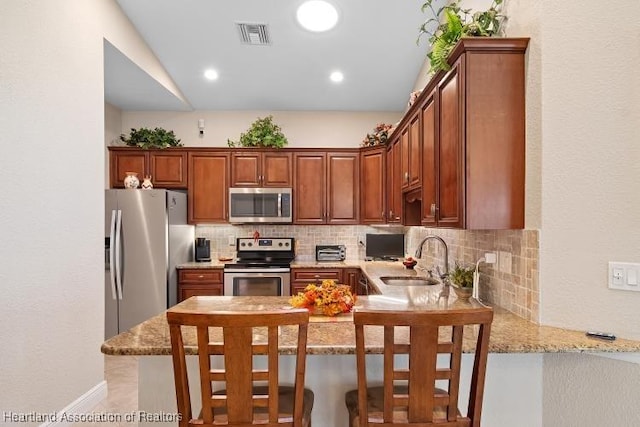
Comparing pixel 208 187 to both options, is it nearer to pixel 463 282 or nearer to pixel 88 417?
pixel 88 417

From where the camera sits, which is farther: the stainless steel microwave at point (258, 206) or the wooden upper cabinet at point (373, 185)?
the stainless steel microwave at point (258, 206)

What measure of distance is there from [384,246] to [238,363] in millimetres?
3672

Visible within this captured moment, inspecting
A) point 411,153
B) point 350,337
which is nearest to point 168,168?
point 411,153

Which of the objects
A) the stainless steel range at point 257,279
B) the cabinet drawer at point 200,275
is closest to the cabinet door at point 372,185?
the stainless steel range at point 257,279

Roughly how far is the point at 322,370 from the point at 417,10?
10.1ft

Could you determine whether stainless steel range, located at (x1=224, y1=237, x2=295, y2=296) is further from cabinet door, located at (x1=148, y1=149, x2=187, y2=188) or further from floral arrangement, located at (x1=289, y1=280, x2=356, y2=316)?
floral arrangement, located at (x1=289, y1=280, x2=356, y2=316)

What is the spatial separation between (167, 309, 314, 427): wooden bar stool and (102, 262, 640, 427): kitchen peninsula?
24 cm

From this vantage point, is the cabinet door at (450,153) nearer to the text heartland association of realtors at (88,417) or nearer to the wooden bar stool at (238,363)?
the wooden bar stool at (238,363)

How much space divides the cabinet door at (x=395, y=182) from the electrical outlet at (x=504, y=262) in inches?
57.9

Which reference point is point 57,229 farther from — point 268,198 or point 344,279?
point 344,279

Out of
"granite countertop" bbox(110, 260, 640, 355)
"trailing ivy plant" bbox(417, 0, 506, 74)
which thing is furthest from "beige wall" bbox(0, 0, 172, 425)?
"trailing ivy plant" bbox(417, 0, 506, 74)

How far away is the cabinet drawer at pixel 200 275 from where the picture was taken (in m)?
4.18

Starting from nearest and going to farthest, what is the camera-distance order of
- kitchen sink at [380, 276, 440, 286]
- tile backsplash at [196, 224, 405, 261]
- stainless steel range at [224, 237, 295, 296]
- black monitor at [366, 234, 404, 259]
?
kitchen sink at [380, 276, 440, 286] → stainless steel range at [224, 237, 295, 296] → black monitor at [366, 234, 404, 259] → tile backsplash at [196, 224, 405, 261]

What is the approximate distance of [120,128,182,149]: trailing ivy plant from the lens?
446 cm
